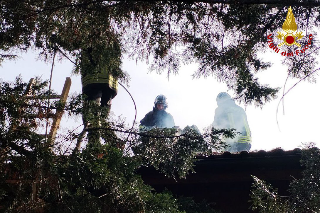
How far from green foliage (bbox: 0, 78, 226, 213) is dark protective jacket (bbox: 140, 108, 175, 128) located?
6.83 m

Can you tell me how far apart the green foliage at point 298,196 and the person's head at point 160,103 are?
7.33m

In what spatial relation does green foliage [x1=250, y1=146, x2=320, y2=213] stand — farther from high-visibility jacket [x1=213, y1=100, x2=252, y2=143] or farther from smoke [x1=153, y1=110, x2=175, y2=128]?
high-visibility jacket [x1=213, y1=100, x2=252, y2=143]

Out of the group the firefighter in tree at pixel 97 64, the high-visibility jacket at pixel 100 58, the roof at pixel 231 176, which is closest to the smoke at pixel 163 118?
the roof at pixel 231 176

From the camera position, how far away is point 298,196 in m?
4.43

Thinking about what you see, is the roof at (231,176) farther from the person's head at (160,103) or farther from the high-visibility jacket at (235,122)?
the high-visibility jacket at (235,122)

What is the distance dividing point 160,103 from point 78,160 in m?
8.26

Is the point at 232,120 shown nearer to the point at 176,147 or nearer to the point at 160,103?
the point at 160,103

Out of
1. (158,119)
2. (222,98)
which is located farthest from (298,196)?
(222,98)

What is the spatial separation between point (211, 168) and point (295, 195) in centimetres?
182

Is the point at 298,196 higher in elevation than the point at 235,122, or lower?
lower

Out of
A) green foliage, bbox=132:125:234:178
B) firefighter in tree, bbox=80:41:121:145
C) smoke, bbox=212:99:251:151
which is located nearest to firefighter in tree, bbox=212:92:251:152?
smoke, bbox=212:99:251:151

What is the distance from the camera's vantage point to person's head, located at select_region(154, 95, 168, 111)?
11.8m

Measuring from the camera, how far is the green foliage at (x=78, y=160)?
11.1 ft

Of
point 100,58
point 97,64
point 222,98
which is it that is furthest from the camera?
point 222,98
